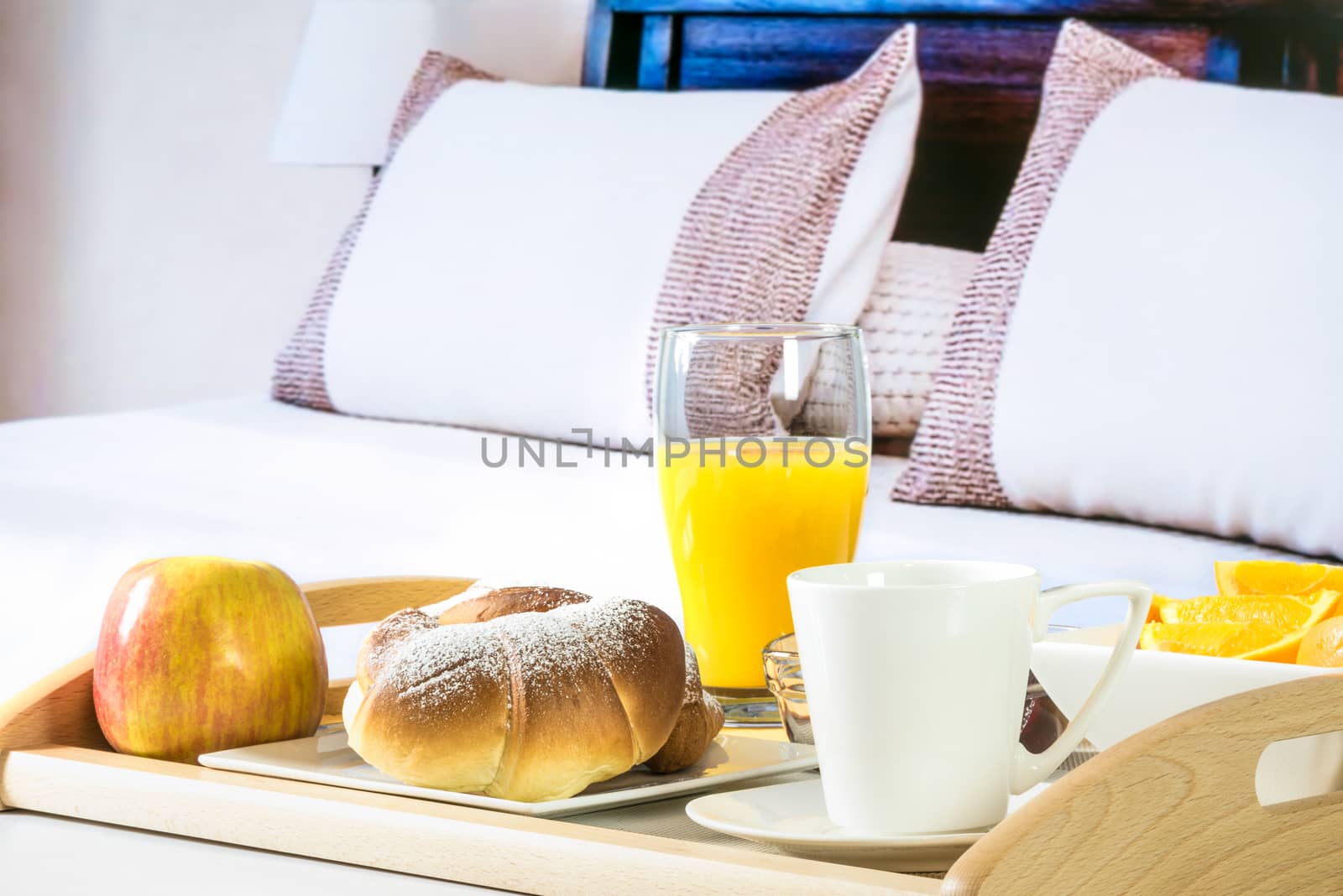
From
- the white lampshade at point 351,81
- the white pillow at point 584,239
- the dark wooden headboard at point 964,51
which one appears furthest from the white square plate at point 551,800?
the white lampshade at point 351,81

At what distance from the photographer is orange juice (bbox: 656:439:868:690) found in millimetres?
759

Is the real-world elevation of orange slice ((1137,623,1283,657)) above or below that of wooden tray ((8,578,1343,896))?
above

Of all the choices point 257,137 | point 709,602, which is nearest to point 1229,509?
point 709,602

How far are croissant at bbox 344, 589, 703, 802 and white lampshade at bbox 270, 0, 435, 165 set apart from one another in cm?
184

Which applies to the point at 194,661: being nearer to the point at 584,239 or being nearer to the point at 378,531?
the point at 378,531

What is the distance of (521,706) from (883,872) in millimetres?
148

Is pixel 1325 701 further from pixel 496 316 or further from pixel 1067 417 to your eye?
pixel 496 316

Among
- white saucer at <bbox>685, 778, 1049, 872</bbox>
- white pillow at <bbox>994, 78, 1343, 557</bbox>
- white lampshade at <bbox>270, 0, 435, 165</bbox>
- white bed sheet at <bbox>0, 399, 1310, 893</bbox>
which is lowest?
white bed sheet at <bbox>0, 399, 1310, 893</bbox>

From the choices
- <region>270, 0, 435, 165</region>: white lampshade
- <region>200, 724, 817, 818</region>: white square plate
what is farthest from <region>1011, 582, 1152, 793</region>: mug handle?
<region>270, 0, 435, 165</region>: white lampshade

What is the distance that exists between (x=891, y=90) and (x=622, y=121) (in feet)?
1.05

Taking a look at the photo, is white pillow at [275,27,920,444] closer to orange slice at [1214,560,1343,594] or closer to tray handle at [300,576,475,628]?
tray handle at [300,576,475,628]

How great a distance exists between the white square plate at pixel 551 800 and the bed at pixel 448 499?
4 cm

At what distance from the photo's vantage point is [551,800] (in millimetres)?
503

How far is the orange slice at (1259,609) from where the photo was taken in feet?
1.86
